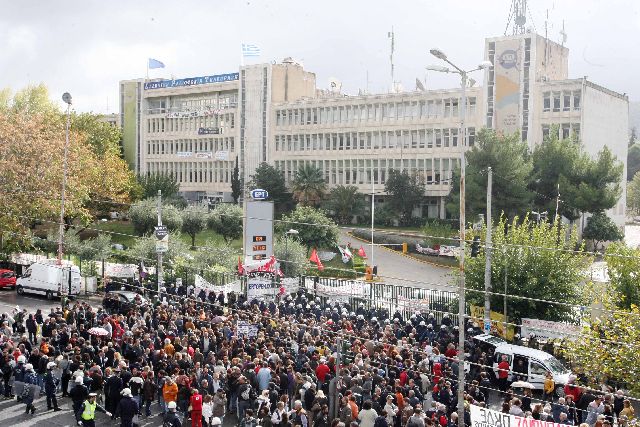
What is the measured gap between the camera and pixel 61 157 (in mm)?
42844

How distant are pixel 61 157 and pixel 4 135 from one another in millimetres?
3206

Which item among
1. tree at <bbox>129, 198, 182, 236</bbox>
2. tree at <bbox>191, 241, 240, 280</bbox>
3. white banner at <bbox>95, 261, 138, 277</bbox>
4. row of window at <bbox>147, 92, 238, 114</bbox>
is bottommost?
white banner at <bbox>95, 261, 138, 277</bbox>

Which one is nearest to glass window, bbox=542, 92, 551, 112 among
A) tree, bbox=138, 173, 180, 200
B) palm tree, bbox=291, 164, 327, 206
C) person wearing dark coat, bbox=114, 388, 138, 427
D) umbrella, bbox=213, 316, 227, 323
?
palm tree, bbox=291, 164, 327, 206

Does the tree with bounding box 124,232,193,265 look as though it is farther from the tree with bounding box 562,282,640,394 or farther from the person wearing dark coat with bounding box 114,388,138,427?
the tree with bounding box 562,282,640,394

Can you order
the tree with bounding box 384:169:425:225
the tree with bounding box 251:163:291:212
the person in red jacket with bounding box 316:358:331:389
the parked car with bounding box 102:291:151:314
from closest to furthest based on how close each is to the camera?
1. the person in red jacket with bounding box 316:358:331:389
2. the parked car with bounding box 102:291:151:314
3. the tree with bounding box 384:169:425:225
4. the tree with bounding box 251:163:291:212

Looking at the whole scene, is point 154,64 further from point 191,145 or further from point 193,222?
point 193,222

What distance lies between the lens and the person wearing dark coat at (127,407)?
18.3 meters

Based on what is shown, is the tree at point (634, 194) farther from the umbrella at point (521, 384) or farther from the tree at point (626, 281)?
the umbrella at point (521, 384)

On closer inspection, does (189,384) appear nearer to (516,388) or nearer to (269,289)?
(516,388)

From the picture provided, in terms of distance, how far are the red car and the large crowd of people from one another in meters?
13.0

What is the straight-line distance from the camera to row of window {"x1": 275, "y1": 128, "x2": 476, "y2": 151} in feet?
238

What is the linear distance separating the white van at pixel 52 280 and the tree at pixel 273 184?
42.8 m

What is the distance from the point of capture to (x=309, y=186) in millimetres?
76500

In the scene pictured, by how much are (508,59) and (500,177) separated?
16904mm
